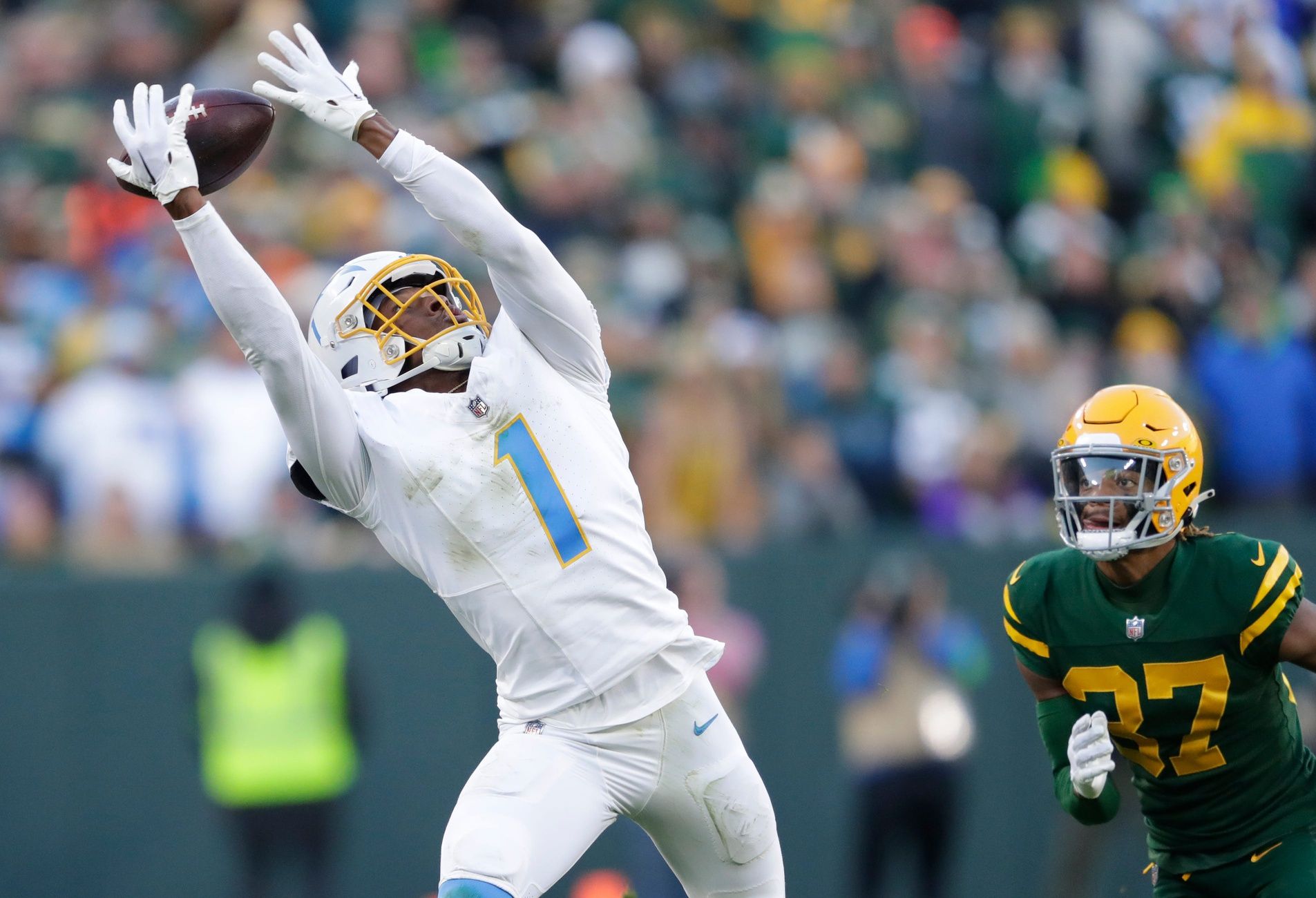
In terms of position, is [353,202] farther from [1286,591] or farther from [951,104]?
[1286,591]

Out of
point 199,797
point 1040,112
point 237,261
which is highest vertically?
point 1040,112

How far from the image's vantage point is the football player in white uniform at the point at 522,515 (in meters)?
4.08

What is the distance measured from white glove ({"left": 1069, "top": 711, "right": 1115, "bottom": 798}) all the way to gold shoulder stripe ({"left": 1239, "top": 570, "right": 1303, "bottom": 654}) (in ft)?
1.12

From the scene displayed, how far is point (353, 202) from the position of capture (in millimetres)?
8289

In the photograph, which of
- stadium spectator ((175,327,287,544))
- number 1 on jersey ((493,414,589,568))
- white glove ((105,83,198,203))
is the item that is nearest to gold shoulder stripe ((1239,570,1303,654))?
→ number 1 on jersey ((493,414,589,568))

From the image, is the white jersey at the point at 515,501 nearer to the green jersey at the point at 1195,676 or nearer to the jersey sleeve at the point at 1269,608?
the green jersey at the point at 1195,676

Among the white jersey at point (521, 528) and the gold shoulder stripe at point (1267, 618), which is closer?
the gold shoulder stripe at point (1267, 618)

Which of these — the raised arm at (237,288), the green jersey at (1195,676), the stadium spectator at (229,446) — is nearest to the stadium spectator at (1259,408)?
the stadium spectator at (229,446)

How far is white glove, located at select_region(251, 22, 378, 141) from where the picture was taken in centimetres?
417

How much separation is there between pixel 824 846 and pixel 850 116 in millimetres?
4067

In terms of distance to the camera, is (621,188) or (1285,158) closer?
(621,188)

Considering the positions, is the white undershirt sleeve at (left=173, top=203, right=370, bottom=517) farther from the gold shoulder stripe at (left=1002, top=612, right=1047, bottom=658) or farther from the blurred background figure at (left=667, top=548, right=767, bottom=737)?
the blurred background figure at (left=667, top=548, right=767, bottom=737)

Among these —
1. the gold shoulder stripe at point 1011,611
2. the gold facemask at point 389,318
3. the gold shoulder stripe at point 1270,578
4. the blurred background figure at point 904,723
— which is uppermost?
the gold facemask at point 389,318

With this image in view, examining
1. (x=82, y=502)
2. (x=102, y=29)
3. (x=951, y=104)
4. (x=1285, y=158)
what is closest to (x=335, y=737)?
(x=82, y=502)
